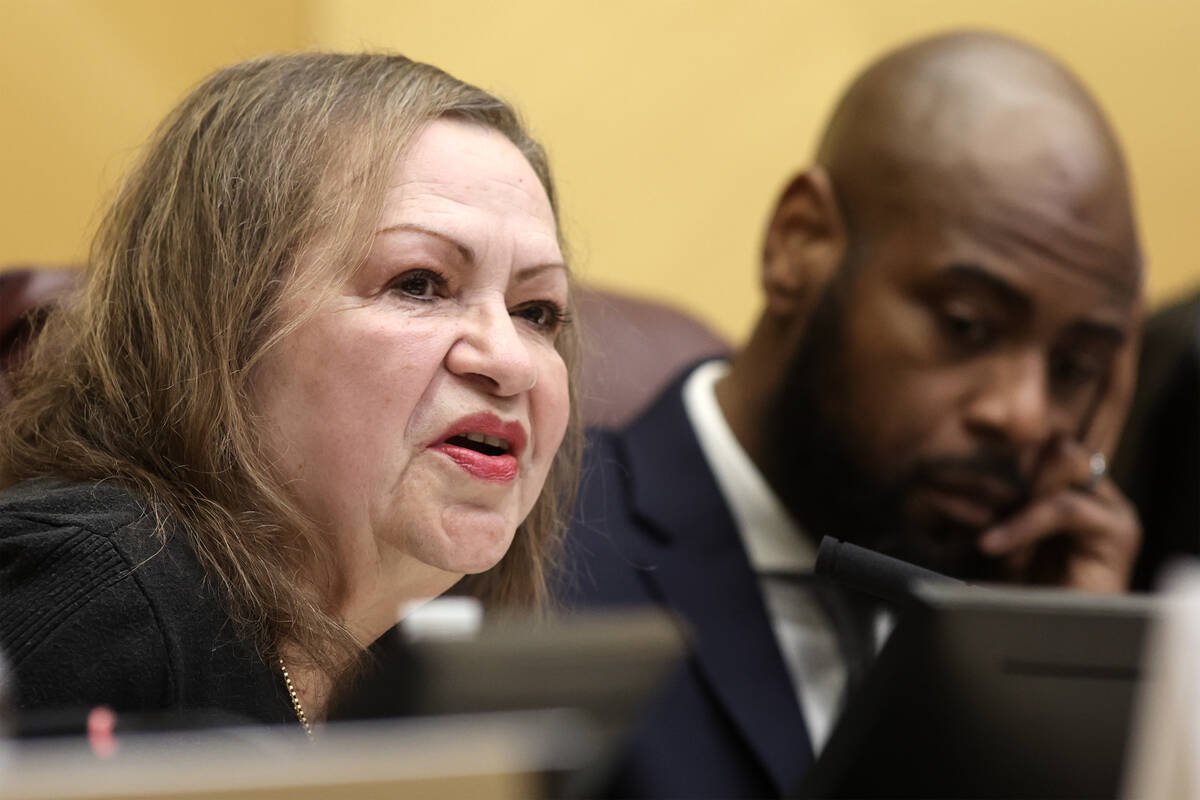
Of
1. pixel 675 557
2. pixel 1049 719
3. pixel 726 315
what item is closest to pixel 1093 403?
pixel 675 557

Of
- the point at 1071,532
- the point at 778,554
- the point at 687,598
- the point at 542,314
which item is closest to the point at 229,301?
the point at 542,314

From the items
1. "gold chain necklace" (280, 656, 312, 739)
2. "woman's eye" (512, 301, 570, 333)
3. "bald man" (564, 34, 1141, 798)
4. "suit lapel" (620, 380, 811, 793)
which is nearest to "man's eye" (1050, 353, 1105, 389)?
"bald man" (564, 34, 1141, 798)

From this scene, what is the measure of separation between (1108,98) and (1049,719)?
1836mm

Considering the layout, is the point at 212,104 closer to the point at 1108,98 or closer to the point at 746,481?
the point at 746,481

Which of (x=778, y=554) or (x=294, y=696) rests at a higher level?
(x=294, y=696)

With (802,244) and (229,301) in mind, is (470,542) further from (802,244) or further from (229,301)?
(802,244)

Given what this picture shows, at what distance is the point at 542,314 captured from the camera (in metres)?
0.99

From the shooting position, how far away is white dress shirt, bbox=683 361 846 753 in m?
1.39

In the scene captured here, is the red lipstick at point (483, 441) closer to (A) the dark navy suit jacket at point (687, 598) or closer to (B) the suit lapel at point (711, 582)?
(A) the dark navy suit jacket at point (687, 598)

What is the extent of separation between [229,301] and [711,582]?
2.20 ft

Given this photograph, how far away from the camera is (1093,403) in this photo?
1.57 meters

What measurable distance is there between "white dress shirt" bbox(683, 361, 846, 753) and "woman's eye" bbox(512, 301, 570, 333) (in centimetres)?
51

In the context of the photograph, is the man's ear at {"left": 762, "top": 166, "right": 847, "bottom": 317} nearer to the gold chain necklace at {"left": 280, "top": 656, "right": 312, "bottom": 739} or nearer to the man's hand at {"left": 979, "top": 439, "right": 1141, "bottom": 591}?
the man's hand at {"left": 979, "top": 439, "right": 1141, "bottom": 591}

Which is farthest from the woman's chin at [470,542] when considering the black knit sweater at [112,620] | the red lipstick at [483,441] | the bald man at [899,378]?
the bald man at [899,378]
